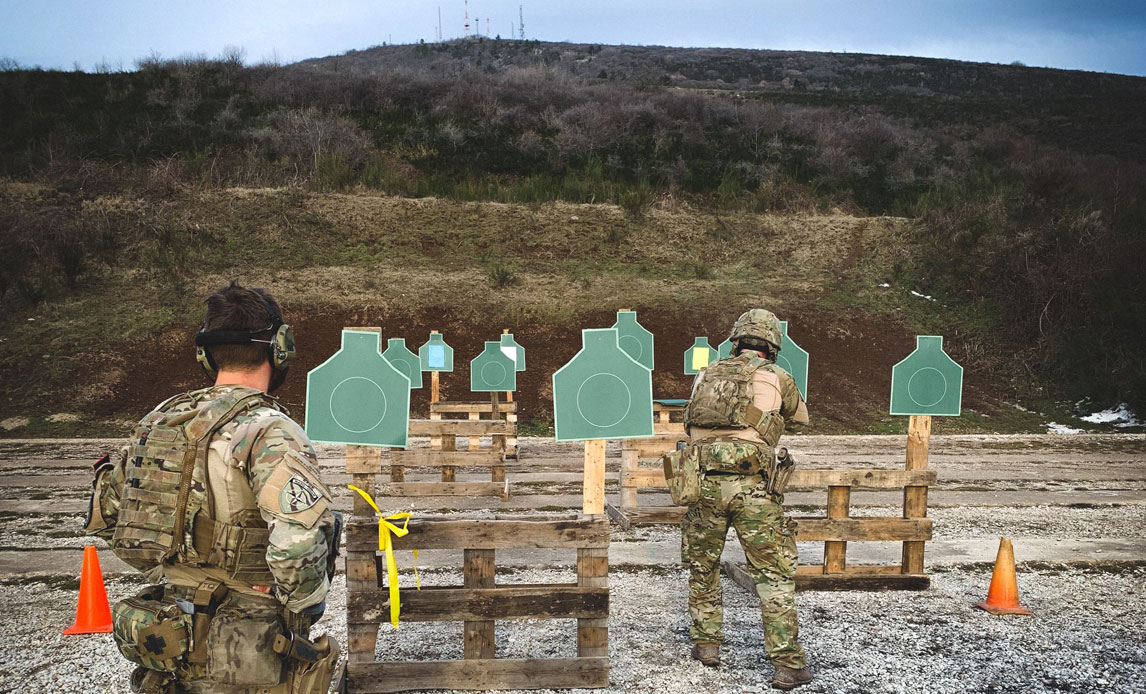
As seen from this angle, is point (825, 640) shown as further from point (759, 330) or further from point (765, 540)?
point (759, 330)

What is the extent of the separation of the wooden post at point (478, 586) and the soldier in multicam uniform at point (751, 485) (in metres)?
1.16

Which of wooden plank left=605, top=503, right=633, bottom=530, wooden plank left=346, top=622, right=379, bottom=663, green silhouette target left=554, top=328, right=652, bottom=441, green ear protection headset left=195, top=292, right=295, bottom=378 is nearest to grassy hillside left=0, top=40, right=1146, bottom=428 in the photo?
wooden plank left=605, top=503, right=633, bottom=530

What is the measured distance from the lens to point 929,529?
6133mm

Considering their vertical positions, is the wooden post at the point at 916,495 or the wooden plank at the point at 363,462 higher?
the wooden plank at the point at 363,462

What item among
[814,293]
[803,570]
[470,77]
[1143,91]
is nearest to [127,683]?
[803,570]

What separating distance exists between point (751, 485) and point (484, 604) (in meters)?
1.56

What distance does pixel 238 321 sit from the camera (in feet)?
8.82

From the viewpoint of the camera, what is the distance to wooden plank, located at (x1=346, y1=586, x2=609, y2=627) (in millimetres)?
4203

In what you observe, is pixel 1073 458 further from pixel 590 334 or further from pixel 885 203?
pixel 885 203

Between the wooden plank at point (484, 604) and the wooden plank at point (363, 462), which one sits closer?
the wooden plank at point (484, 604)

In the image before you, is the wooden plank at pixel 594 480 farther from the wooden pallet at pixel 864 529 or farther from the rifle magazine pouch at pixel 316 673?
the rifle magazine pouch at pixel 316 673

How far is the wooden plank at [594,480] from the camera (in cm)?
470

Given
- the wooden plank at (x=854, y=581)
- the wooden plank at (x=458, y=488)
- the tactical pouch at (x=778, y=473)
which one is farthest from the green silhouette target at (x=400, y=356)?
the tactical pouch at (x=778, y=473)

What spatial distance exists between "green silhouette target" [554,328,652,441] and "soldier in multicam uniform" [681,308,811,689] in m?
0.52
